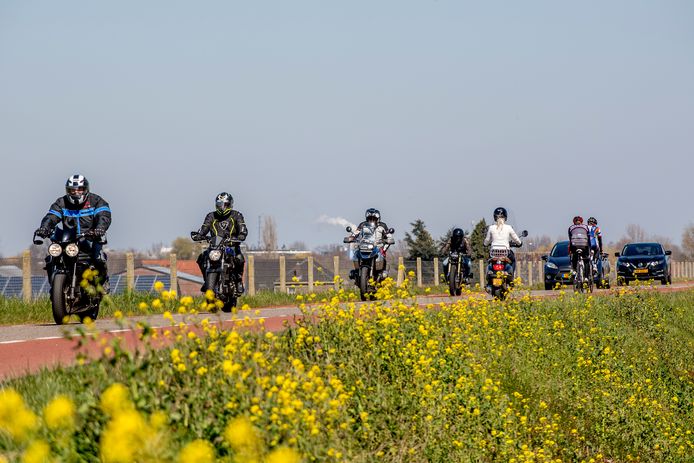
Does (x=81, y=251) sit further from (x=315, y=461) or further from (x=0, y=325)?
(x=315, y=461)

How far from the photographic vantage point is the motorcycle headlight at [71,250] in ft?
49.3

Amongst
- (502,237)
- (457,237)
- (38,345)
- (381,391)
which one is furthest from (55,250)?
(457,237)

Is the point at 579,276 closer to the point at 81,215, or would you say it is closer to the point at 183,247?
the point at 81,215

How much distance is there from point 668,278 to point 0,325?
2991 centimetres

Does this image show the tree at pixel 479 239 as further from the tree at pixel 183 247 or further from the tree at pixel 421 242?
the tree at pixel 183 247

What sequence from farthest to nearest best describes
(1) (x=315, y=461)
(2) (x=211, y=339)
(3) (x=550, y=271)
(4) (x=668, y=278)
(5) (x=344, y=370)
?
1. (4) (x=668, y=278)
2. (3) (x=550, y=271)
3. (5) (x=344, y=370)
4. (2) (x=211, y=339)
5. (1) (x=315, y=461)

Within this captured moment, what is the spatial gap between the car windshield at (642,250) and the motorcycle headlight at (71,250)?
99.3ft

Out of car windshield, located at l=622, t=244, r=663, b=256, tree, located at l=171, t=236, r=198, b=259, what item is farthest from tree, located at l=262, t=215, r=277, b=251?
car windshield, located at l=622, t=244, r=663, b=256

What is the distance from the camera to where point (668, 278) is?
137 ft

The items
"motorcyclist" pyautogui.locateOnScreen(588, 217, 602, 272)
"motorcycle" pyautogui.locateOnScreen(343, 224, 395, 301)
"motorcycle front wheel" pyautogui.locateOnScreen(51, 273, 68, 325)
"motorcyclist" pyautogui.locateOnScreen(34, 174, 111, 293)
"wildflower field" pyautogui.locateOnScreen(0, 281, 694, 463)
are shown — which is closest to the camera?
"wildflower field" pyautogui.locateOnScreen(0, 281, 694, 463)

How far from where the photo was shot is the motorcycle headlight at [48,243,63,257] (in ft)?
49.4

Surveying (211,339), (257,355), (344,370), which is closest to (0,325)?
(344,370)

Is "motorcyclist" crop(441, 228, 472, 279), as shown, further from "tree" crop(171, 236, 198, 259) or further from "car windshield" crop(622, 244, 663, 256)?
"tree" crop(171, 236, 198, 259)

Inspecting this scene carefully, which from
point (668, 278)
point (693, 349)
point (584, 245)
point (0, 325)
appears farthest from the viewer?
point (668, 278)
